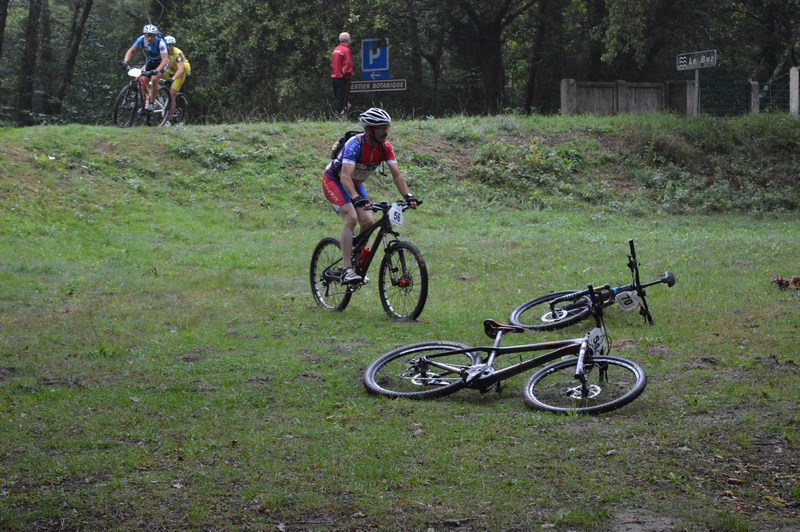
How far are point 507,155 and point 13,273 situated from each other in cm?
1188

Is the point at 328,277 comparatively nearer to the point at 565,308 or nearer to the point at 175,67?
the point at 565,308

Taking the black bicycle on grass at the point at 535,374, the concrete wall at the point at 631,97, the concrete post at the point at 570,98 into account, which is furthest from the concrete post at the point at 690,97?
the black bicycle on grass at the point at 535,374

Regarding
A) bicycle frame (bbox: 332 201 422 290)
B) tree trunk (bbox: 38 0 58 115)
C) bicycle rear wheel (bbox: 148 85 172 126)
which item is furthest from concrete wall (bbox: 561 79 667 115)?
tree trunk (bbox: 38 0 58 115)

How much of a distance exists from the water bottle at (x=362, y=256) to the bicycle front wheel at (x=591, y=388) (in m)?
3.88

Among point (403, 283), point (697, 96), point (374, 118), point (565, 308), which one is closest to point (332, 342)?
point (403, 283)

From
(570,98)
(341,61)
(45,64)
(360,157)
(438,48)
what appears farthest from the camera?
(45,64)

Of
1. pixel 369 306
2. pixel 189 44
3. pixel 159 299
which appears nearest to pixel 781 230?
pixel 369 306

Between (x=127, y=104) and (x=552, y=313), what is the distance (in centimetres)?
1411

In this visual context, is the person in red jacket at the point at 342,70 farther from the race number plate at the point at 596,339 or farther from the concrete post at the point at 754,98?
the race number plate at the point at 596,339

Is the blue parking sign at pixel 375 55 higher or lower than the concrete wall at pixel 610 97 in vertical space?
higher

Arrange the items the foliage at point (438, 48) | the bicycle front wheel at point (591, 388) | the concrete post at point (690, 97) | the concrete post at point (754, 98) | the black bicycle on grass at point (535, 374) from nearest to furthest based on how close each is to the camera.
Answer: the bicycle front wheel at point (591, 388), the black bicycle on grass at point (535, 374), the concrete post at point (690, 97), the concrete post at point (754, 98), the foliage at point (438, 48)

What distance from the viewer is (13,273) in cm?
1331

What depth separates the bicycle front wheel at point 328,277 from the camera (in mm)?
11602

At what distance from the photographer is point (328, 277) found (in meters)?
11.7
